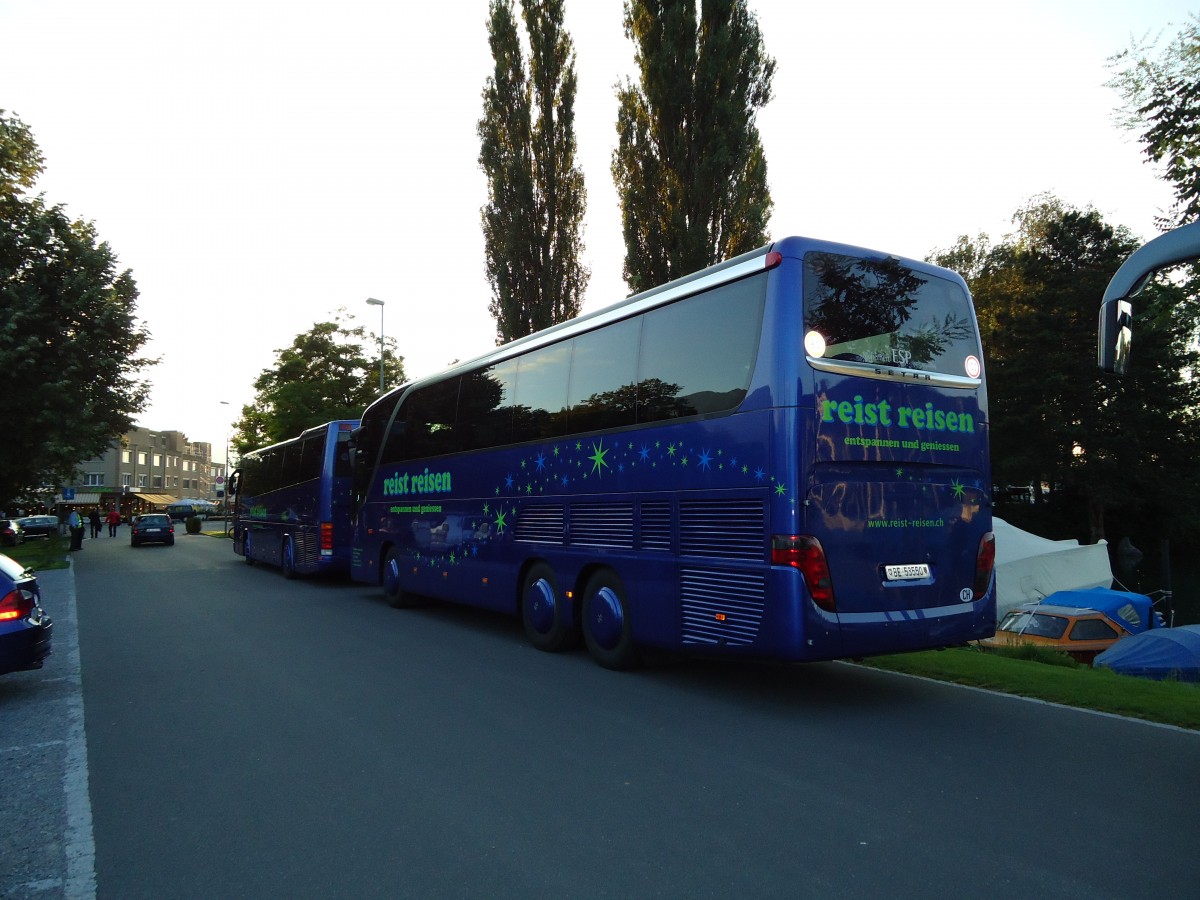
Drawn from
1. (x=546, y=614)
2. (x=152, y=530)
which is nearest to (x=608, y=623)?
(x=546, y=614)

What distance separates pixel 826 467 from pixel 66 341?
25.9 m

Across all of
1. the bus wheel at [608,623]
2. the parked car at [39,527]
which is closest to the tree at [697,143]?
the bus wheel at [608,623]

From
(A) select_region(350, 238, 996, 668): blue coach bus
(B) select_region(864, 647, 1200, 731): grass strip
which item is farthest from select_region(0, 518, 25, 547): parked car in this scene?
(B) select_region(864, 647, 1200, 731): grass strip

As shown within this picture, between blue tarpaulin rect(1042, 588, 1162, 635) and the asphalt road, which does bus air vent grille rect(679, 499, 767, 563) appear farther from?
blue tarpaulin rect(1042, 588, 1162, 635)

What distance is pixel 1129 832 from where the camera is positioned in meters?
4.36

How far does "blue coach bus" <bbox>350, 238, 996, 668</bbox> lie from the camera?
274 inches

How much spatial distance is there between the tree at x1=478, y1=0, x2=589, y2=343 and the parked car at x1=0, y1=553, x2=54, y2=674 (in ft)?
71.4

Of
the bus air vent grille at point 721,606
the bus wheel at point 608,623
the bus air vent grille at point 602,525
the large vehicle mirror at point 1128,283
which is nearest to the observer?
the large vehicle mirror at point 1128,283

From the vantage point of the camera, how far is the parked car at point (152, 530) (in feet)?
135

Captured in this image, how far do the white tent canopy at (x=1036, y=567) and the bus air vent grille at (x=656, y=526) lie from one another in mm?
18806

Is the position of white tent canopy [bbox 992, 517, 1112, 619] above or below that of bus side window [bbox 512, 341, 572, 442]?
below

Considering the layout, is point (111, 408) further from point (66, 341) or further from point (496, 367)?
point (496, 367)

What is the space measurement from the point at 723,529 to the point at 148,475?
5544 inches

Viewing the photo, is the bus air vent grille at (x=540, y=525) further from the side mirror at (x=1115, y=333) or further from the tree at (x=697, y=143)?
the tree at (x=697, y=143)
